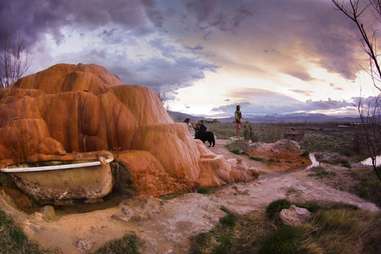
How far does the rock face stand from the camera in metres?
8.27

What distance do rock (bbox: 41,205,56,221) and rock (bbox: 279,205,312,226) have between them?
15.4 feet

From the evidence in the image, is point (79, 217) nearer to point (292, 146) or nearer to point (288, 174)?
point (288, 174)

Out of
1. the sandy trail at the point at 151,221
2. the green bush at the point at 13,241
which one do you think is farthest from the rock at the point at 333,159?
the green bush at the point at 13,241


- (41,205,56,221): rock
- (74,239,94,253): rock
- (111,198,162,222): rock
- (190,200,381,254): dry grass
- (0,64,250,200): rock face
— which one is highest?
(0,64,250,200): rock face

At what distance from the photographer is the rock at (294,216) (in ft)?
25.6

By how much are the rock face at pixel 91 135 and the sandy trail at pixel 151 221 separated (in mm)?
699

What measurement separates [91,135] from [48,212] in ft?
9.98

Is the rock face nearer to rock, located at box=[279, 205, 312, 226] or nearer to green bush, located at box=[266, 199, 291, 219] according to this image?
green bush, located at box=[266, 199, 291, 219]

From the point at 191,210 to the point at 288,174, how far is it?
6645mm

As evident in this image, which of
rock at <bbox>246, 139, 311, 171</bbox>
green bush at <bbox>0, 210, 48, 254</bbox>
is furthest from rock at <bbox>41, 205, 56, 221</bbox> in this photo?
rock at <bbox>246, 139, 311, 171</bbox>

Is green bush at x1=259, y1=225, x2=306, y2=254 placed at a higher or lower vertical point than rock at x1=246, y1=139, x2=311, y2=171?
lower

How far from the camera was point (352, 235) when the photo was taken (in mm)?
6922

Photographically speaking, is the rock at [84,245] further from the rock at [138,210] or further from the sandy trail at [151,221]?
the rock at [138,210]

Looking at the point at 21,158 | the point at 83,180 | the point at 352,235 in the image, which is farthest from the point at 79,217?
the point at 352,235
